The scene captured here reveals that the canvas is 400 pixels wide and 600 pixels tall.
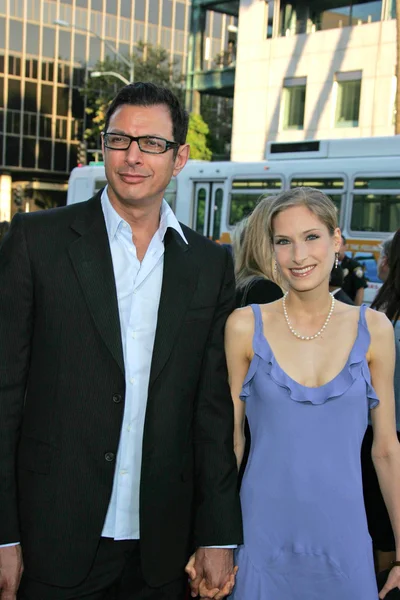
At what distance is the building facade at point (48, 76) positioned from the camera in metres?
51.9

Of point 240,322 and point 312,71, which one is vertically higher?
point 312,71

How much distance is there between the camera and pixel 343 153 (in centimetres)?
1524

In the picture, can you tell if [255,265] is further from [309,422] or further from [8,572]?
[8,572]

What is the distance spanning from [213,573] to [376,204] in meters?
12.6

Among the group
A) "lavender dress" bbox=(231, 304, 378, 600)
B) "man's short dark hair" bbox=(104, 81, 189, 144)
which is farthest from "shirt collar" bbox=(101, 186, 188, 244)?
"lavender dress" bbox=(231, 304, 378, 600)

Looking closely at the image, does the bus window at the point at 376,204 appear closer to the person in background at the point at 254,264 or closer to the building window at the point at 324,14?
the person in background at the point at 254,264

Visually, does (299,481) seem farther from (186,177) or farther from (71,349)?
(186,177)

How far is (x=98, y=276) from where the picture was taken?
8.77 ft

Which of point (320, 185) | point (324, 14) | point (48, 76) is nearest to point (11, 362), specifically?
point (320, 185)

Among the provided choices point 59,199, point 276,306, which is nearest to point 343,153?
point 276,306

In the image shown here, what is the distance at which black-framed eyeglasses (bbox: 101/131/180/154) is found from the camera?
9.21 feet

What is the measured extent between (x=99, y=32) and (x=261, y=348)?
5636 centimetres

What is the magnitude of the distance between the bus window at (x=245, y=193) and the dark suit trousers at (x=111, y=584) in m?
14.0

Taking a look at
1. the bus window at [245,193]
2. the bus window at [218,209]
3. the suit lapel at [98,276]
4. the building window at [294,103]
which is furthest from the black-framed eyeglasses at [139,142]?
the building window at [294,103]
